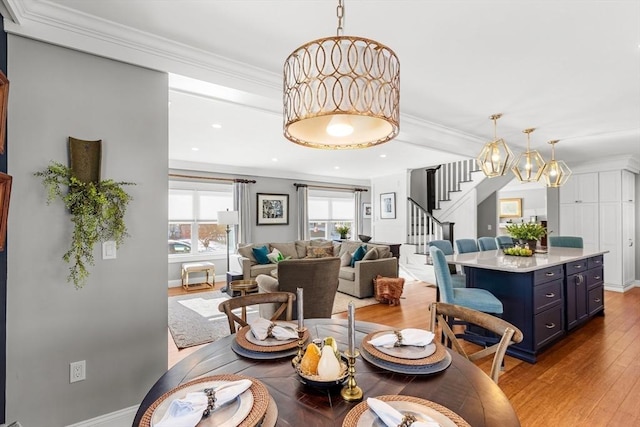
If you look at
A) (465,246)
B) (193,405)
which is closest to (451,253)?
(465,246)

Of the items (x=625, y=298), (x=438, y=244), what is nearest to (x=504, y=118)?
(x=438, y=244)

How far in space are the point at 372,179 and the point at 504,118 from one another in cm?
496

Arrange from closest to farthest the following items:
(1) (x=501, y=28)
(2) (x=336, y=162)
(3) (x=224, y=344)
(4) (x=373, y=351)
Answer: (4) (x=373, y=351) → (3) (x=224, y=344) → (1) (x=501, y=28) → (2) (x=336, y=162)

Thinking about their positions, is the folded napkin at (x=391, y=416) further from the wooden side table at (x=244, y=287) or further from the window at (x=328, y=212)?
the window at (x=328, y=212)

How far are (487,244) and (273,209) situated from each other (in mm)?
4645

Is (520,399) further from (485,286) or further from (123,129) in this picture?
(123,129)

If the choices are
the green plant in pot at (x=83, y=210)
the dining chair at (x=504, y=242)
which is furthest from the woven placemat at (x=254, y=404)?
the dining chair at (x=504, y=242)

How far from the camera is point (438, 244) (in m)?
4.19

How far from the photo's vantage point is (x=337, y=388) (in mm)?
1102

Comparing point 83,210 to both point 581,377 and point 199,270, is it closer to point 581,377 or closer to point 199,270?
point 581,377

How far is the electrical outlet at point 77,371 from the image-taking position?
1.87 meters

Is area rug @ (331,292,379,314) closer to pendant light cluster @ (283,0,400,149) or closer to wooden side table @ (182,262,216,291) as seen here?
wooden side table @ (182,262,216,291)

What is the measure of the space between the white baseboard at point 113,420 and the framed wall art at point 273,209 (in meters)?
5.44

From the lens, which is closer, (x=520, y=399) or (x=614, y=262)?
(x=520, y=399)
